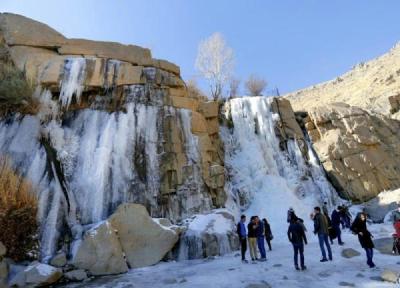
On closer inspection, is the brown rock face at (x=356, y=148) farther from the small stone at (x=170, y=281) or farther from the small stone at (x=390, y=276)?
the small stone at (x=170, y=281)

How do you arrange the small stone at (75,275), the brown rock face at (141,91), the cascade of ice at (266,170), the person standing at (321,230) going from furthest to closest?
the cascade of ice at (266,170), the brown rock face at (141,91), the small stone at (75,275), the person standing at (321,230)

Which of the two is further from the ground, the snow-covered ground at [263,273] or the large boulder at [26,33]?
the large boulder at [26,33]

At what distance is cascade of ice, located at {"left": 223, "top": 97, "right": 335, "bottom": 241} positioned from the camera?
67.1 feet

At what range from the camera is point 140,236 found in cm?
1405

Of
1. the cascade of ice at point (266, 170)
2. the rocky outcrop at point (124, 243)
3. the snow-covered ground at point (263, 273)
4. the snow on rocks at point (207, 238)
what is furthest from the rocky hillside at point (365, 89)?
the rocky outcrop at point (124, 243)

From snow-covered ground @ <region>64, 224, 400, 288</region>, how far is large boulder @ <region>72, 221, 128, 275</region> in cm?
59

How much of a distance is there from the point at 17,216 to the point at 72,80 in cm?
741

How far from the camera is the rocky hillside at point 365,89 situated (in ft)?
104

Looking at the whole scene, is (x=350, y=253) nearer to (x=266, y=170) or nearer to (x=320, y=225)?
(x=320, y=225)

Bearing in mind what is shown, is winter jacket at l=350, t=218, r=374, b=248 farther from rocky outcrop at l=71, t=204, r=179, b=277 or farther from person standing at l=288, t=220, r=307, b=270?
rocky outcrop at l=71, t=204, r=179, b=277

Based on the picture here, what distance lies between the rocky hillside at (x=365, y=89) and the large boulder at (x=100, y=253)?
23.8 meters

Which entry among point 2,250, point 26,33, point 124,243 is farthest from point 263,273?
point 26,33

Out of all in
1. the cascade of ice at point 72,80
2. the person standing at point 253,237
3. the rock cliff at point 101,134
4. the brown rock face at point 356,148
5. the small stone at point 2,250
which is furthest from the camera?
the brown rock face at point 356,148

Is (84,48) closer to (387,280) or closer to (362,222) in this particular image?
(362,222)
